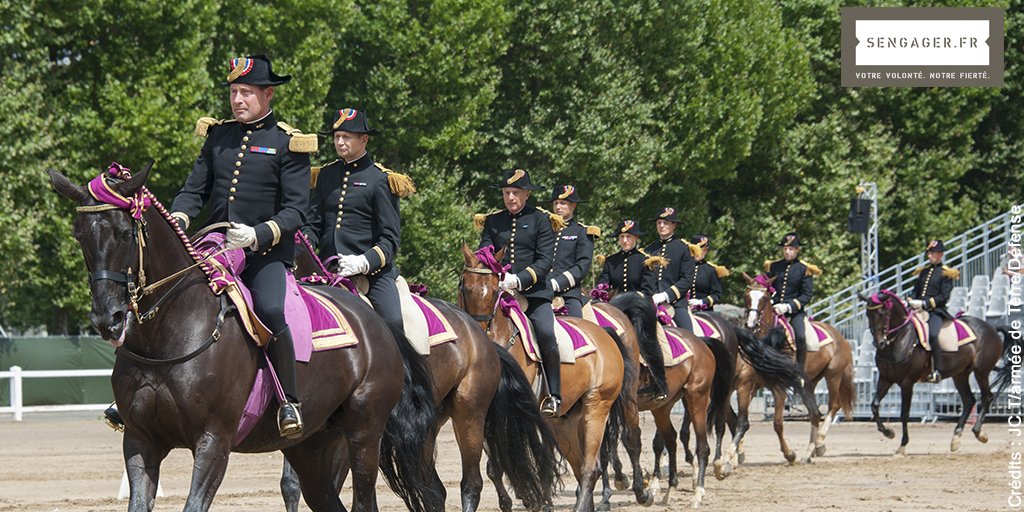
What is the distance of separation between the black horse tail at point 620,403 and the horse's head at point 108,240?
7974mm

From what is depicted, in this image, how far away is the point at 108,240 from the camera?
24.8ft

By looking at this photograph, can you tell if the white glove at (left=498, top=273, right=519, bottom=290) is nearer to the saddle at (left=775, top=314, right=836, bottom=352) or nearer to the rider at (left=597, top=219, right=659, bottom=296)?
the rider at (left=597, top=219, right=659, bottom=296)

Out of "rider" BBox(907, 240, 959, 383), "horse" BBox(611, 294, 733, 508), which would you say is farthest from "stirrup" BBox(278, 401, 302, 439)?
"rider" BBox(907, 240, 959, 383)

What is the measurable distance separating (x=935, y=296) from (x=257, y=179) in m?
18.8

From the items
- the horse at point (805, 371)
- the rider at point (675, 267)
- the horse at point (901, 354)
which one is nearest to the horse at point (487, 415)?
the rider at point (675, 267)

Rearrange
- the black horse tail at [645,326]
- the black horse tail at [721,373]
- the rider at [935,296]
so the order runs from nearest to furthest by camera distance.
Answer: the black horse tail at [645,326], the black horse tail at [721,373], the rider at [935,296]

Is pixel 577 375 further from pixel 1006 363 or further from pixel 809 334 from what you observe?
pixel 1006 363

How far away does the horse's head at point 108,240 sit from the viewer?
7.46m

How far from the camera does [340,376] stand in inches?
360

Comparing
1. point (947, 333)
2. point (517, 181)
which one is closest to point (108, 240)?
point (517, 181)

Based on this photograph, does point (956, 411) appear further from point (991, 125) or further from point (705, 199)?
point (991, 125)

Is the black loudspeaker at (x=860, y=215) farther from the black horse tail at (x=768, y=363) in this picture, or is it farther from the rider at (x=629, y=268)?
the rider at (x=629, y=268)

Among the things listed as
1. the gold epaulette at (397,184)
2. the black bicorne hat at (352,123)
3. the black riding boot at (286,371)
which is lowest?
the black riding boot at (286,371)

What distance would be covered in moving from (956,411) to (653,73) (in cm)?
1403
